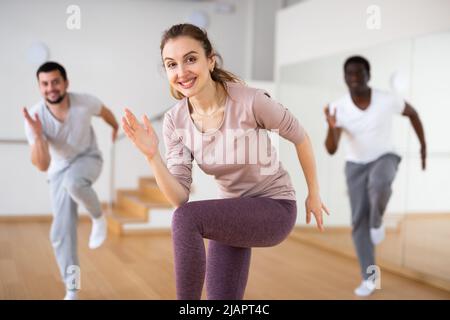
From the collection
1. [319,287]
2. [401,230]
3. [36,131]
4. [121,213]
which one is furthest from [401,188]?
[36,131]

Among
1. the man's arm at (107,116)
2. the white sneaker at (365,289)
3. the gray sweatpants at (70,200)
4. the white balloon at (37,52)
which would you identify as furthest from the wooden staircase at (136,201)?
the white balloon at (37,52)

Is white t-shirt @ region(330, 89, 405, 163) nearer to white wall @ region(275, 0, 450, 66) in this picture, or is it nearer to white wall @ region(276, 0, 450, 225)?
white wall @ region(276, 0, 450, 225)

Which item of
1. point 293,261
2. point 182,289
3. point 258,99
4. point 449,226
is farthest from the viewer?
point 293,261

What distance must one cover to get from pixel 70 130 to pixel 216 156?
1058mm

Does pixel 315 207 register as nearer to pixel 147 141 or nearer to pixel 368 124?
pixel 147 141

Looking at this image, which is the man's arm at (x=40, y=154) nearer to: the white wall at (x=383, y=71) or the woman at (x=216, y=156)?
the woman at (x=216, y=156)

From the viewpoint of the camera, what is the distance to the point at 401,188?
3.83 meters

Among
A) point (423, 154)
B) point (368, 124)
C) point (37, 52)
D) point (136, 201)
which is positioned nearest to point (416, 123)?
point (423, 154)

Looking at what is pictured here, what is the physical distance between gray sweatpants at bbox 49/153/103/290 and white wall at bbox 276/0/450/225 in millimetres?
1565

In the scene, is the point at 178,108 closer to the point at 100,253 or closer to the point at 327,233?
the point at 100,253

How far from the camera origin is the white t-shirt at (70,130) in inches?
91.7

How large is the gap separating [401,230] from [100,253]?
2118 mm

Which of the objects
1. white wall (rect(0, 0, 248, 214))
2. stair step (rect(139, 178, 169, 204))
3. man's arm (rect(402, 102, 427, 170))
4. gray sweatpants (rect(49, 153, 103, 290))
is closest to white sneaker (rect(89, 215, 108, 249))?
gray sweatpants (rect(49, 153, 103, 290))

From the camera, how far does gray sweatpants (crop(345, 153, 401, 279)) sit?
127 inches
